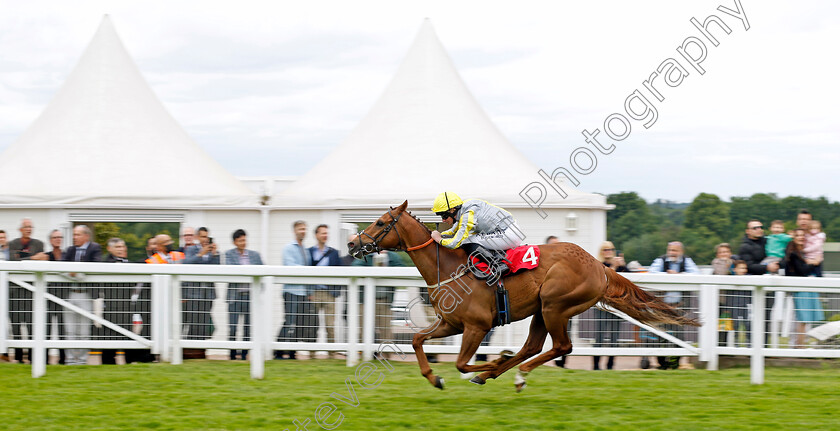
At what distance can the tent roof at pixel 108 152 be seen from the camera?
10.3 metres

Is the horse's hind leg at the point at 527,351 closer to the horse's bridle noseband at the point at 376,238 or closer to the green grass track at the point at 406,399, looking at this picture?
the green grass track at the point at 406,399

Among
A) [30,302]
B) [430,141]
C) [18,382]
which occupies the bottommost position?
[18,382]

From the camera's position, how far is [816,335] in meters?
6.79

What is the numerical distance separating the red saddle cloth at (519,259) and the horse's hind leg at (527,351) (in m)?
0.43

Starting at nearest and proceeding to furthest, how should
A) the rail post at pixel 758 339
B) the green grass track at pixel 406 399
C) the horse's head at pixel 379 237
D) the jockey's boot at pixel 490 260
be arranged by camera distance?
the green grass track at pixel 406 399 < the jockey's boot at pixel 490 260 < the horse's head at pixel 379 237 < the rail post at pixel 758 339

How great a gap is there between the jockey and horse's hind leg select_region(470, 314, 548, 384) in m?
0.58

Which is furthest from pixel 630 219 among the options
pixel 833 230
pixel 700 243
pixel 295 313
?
pixel 833 230

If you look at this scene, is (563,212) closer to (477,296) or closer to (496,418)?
(477,296)

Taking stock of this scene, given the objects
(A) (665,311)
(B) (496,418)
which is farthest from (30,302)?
(A) (665,311)

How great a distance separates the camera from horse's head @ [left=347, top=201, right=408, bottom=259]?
5.80 meters

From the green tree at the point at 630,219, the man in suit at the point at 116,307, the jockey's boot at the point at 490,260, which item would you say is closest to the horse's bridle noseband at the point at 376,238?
the jockey's boot at the point at 490,260

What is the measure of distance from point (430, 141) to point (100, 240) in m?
5.89

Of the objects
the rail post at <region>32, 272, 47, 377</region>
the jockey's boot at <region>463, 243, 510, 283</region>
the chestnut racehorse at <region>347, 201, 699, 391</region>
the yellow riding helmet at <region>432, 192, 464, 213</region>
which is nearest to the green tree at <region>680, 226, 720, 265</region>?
the chestnut racehorse at <region>347, 201, 699, 391</region>

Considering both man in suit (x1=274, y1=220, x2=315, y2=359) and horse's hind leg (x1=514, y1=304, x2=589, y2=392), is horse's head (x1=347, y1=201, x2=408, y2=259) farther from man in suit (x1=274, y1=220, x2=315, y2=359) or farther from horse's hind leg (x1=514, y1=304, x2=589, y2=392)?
man in suit (x1=274, y1=220, x2=315, y2=359)
